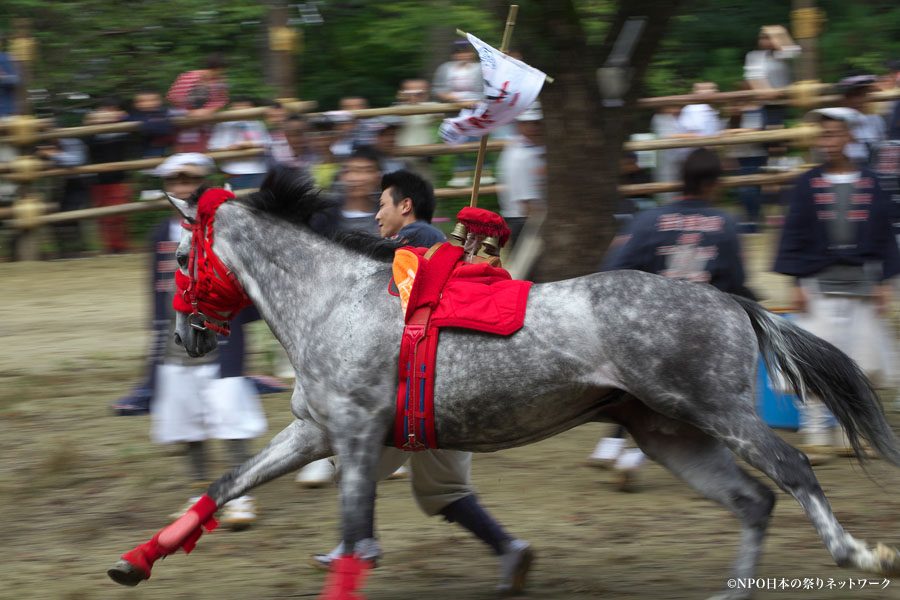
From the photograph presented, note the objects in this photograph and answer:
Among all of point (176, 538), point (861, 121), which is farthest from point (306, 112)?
point (176, 538)

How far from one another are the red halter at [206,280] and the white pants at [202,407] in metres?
1.22

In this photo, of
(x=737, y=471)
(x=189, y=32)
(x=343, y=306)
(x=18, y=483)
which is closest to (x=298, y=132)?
(x=18, y=483)

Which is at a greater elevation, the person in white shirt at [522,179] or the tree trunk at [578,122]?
the tree trunk at [578,122]

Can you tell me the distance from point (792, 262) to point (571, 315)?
2.95 m

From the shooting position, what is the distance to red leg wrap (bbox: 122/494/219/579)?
15.6 ft

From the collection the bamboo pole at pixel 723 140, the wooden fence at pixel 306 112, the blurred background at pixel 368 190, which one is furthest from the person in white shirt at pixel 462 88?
the bamboo pole at pixel 723 140

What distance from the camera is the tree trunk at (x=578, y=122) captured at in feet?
26.2

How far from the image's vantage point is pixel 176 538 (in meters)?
4.79

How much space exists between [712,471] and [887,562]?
→ 778 millimetres

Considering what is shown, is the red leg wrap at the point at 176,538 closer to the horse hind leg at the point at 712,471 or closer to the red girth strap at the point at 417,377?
the red girth strap at the point at 417,377

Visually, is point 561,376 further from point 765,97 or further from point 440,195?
point 765,97

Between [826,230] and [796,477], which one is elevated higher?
[826,230]

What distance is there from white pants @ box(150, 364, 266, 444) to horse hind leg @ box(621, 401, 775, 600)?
232 centimetres

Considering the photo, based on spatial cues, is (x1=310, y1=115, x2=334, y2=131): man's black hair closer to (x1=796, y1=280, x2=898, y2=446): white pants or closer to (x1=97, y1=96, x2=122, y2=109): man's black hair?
(x1=796, y1=280, x2=898, y2=446): white pants
